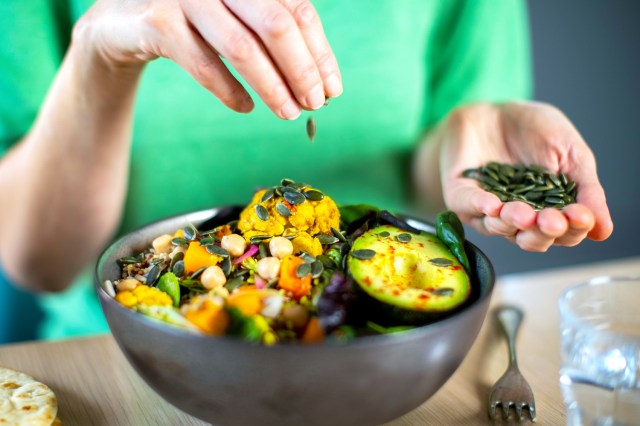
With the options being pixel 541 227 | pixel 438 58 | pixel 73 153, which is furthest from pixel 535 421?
pixel 438 58

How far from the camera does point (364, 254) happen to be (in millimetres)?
911

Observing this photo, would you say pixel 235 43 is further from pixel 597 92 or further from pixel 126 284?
pixel 597 92

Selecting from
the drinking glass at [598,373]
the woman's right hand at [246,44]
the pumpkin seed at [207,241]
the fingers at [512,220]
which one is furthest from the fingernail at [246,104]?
the drinking glass at [598,373]

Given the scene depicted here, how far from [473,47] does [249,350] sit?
141cm

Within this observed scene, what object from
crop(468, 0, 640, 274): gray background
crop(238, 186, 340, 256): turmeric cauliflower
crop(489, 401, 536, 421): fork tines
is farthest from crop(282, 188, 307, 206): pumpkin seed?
crop(468, 0, 640, 274): gray background

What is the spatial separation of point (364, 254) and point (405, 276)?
0.24 ft

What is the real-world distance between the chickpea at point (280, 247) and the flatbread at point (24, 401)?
1.24 ft

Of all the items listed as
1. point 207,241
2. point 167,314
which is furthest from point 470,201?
point 167,314

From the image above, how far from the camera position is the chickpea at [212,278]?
0.92 m

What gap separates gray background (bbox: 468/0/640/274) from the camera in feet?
10.6

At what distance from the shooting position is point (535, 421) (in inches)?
37.3

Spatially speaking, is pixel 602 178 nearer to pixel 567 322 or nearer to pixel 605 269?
pixel 605 269

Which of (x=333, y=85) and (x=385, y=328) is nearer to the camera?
(x=385, y=328)

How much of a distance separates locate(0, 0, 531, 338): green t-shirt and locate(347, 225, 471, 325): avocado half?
0.81 m
